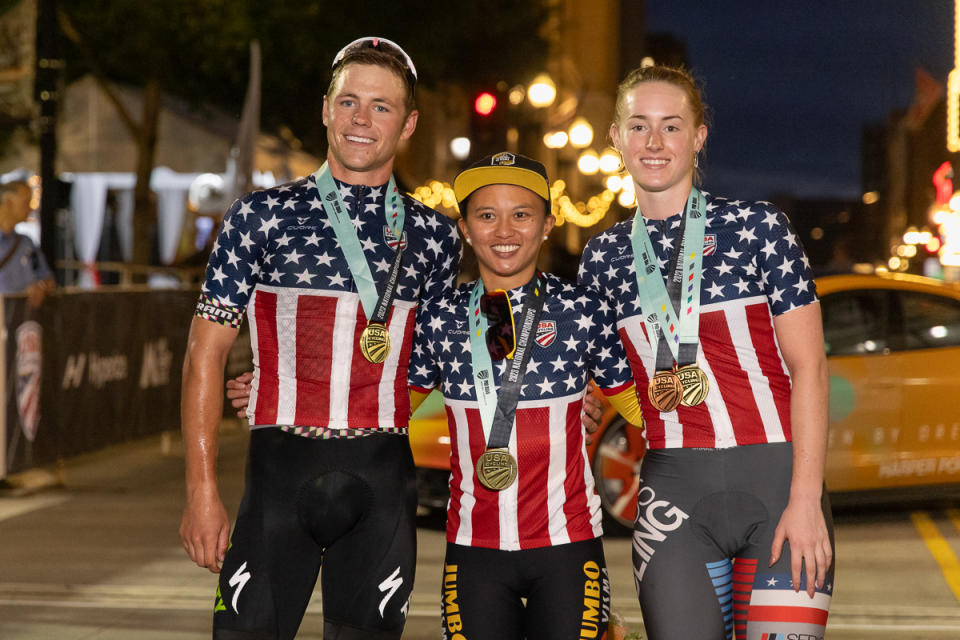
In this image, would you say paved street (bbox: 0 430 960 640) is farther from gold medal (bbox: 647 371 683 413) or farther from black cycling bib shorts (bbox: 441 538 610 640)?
gold medal (bbox: 647 371 683 413)

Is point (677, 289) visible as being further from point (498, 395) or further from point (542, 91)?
point (542, 91)

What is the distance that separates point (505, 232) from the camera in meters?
3.48

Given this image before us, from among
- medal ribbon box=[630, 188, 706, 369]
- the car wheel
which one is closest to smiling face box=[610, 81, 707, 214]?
medal ribbon box=[630, 188, 706, 369]

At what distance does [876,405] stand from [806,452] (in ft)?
17.9

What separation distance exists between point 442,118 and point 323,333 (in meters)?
38.6

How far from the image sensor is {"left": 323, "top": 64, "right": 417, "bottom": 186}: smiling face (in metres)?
3.50

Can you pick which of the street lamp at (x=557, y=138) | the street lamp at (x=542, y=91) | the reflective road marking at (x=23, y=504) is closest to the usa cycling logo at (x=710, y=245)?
the reflective road marking at (x=23, y=504)

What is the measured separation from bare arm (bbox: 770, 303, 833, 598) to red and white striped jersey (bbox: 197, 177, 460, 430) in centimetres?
103

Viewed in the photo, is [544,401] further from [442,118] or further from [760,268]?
[442,118]

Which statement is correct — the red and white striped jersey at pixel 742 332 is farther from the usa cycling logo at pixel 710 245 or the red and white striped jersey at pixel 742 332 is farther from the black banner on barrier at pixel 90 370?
the black banner on barrier at pixel 90 370

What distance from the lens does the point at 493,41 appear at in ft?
93.9

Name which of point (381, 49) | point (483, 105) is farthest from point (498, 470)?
point (483, 105)

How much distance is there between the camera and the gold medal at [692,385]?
3.24 metres

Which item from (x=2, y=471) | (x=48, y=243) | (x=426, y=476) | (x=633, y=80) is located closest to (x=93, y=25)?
(x=48, y=243)
